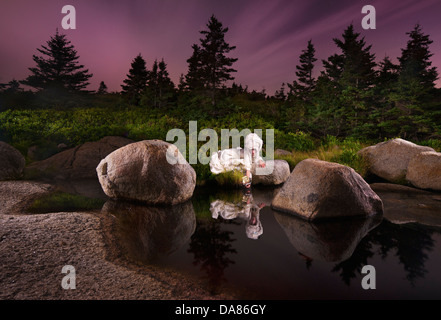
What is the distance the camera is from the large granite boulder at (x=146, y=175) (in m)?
6.02

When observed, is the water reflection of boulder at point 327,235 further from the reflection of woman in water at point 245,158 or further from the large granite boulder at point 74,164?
the large granite boulder at point 74,164

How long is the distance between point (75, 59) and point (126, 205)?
33.7m

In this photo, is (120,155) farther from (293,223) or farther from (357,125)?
(357,125)

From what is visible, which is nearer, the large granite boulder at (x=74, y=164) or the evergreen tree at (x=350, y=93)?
the large granite boulder at (x=74, y=164)

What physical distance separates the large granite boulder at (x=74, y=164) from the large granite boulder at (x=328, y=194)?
8440 millimetres

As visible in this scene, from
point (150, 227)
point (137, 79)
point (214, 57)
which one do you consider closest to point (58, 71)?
point (137, 79)

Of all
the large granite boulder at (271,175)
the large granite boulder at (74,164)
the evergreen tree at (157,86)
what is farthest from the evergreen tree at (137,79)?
the large granite boulder at (271,175)

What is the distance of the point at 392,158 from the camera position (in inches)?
350

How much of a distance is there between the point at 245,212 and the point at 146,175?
105 inches

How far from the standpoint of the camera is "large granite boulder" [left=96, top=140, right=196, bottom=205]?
6020 millimetres

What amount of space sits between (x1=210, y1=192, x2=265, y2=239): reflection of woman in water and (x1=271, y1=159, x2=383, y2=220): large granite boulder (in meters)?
0.90

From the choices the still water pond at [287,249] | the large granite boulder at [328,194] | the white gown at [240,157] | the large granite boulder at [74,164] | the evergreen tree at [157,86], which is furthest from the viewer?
the evergreen tree at [157,86]

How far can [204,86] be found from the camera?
21.4m

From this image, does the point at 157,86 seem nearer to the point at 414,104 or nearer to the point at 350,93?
the point at 350,93
